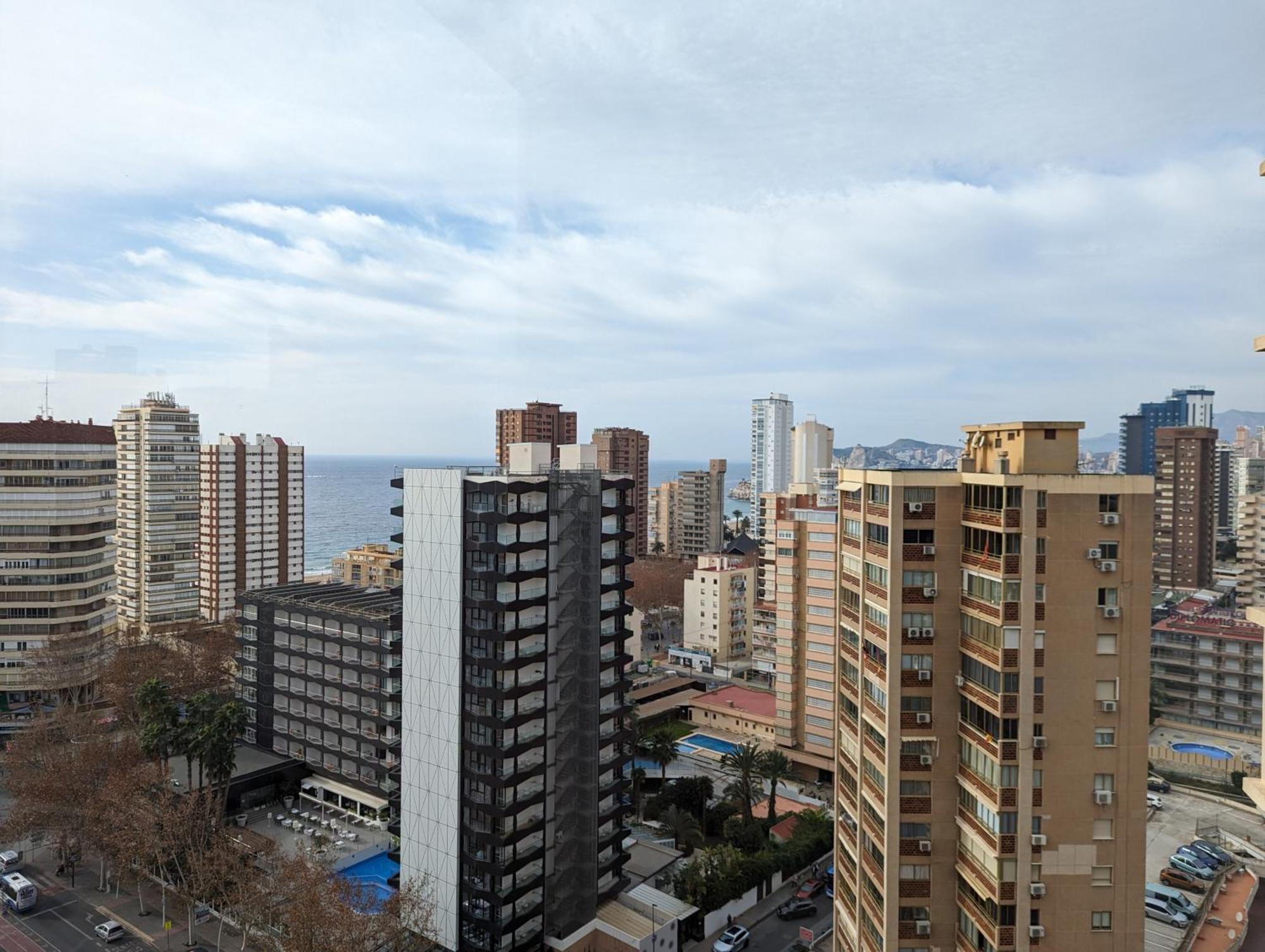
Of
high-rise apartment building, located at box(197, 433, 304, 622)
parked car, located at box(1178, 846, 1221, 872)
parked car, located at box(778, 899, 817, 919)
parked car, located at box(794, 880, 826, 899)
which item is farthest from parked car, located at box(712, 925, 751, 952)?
high-rise apartment building, located at box(197, 433, 304, 622)

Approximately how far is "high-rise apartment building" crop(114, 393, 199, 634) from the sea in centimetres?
572

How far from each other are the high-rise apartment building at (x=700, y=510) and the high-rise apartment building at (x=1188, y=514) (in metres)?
18.2

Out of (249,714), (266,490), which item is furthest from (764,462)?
(249,714)

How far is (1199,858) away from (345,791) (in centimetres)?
1335

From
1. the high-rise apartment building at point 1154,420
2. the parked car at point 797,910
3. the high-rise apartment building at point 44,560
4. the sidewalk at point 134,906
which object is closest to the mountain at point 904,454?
the parked car at point 797,910

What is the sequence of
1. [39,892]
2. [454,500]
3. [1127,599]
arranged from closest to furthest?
[1127,599], [454,500], [39,892]

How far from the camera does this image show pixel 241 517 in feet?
80.9

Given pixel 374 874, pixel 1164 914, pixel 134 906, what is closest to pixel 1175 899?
pixel 1164 914

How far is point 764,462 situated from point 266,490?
3192cm

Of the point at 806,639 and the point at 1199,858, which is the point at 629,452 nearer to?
the point at 806,639

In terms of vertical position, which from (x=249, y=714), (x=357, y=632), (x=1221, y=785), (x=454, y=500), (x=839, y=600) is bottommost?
(x=1221, y=785)

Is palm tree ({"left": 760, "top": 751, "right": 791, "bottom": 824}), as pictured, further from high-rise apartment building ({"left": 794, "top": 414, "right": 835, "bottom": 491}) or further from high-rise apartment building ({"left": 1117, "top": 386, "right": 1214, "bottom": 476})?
high-rise apartment building ({"left": 1117, "top": 386, "right": 1214, "bottom": 476})

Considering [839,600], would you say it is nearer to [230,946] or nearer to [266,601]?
[230,946]

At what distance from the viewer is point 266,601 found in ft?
45.3
